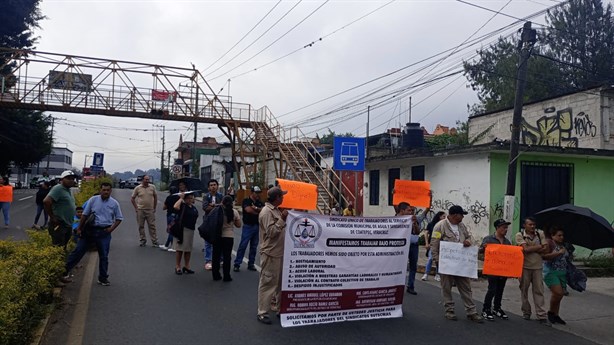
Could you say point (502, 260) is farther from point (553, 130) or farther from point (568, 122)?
point (553, 130)

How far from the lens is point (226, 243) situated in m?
8.49

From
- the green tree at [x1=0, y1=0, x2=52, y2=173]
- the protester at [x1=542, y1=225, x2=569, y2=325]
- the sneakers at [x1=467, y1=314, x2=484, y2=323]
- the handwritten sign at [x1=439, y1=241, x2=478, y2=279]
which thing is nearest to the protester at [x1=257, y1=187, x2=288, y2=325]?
the handwritten sign at [x1=439, y1=241, x2=478, y2=279]

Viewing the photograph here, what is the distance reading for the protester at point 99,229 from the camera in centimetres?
757

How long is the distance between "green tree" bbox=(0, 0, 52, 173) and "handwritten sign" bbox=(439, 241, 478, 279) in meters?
27.2

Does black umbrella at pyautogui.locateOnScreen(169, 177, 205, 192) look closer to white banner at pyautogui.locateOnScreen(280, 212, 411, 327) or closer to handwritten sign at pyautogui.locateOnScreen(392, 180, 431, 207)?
handwritten sign at pyautogui.locateOnScreen(392, 180, 431, 207)

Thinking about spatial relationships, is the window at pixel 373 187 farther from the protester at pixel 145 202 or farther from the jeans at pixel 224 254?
the jeans at pixel 224 254

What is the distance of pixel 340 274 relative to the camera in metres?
6.25

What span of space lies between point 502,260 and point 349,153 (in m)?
5.70

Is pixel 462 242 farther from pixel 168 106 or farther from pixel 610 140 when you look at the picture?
pixel 168 106

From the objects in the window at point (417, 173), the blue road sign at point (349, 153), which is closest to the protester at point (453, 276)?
the blue road sign at point (349, 153)

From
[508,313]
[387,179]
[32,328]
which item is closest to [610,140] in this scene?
[387,179]

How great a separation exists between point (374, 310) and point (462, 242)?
5.61ft

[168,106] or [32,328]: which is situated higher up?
[168,106]

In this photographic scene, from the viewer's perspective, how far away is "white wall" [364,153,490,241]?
14.5 metres
